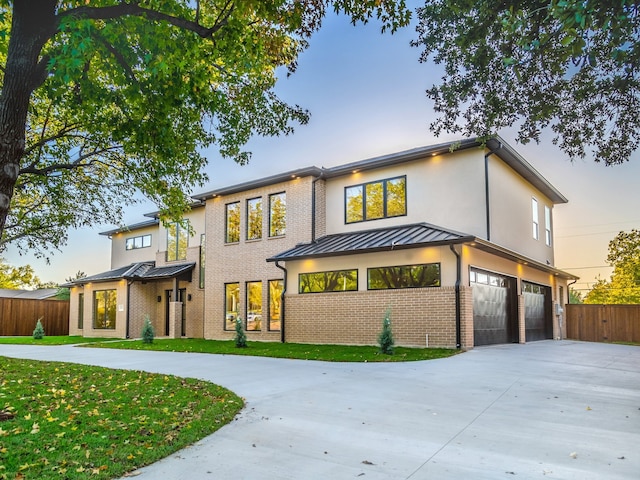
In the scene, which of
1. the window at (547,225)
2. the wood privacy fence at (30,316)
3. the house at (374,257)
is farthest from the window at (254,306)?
the wood privacy fence at (30,316)

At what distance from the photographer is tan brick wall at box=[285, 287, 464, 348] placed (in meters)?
13.8

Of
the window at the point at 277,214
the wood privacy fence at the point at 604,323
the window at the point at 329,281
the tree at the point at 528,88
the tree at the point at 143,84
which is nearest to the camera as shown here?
the tree at the point at 143,84

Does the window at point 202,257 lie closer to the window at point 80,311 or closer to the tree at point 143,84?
the window at point 80,311

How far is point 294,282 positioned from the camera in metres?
17.8

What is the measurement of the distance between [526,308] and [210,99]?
1501cm

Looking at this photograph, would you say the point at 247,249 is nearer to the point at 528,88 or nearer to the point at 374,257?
the point at 374,257

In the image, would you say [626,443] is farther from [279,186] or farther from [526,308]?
[279,186]

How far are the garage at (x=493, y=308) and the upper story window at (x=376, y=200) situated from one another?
3.55 m

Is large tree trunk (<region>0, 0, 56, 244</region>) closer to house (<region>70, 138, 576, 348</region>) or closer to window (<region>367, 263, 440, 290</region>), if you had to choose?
house (<region>70, 138, 576, 348</region>)

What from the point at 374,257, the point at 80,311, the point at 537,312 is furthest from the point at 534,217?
the point at 80,311

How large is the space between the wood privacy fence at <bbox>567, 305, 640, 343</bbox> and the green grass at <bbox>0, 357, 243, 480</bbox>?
67.0 feet

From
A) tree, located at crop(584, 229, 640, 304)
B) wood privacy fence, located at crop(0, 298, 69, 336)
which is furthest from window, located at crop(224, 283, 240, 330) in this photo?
tree, located at crop(584, 229, 640, 304)

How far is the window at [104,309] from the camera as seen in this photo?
24823 millimetres

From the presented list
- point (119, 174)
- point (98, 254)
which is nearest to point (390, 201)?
point (119, 174)
